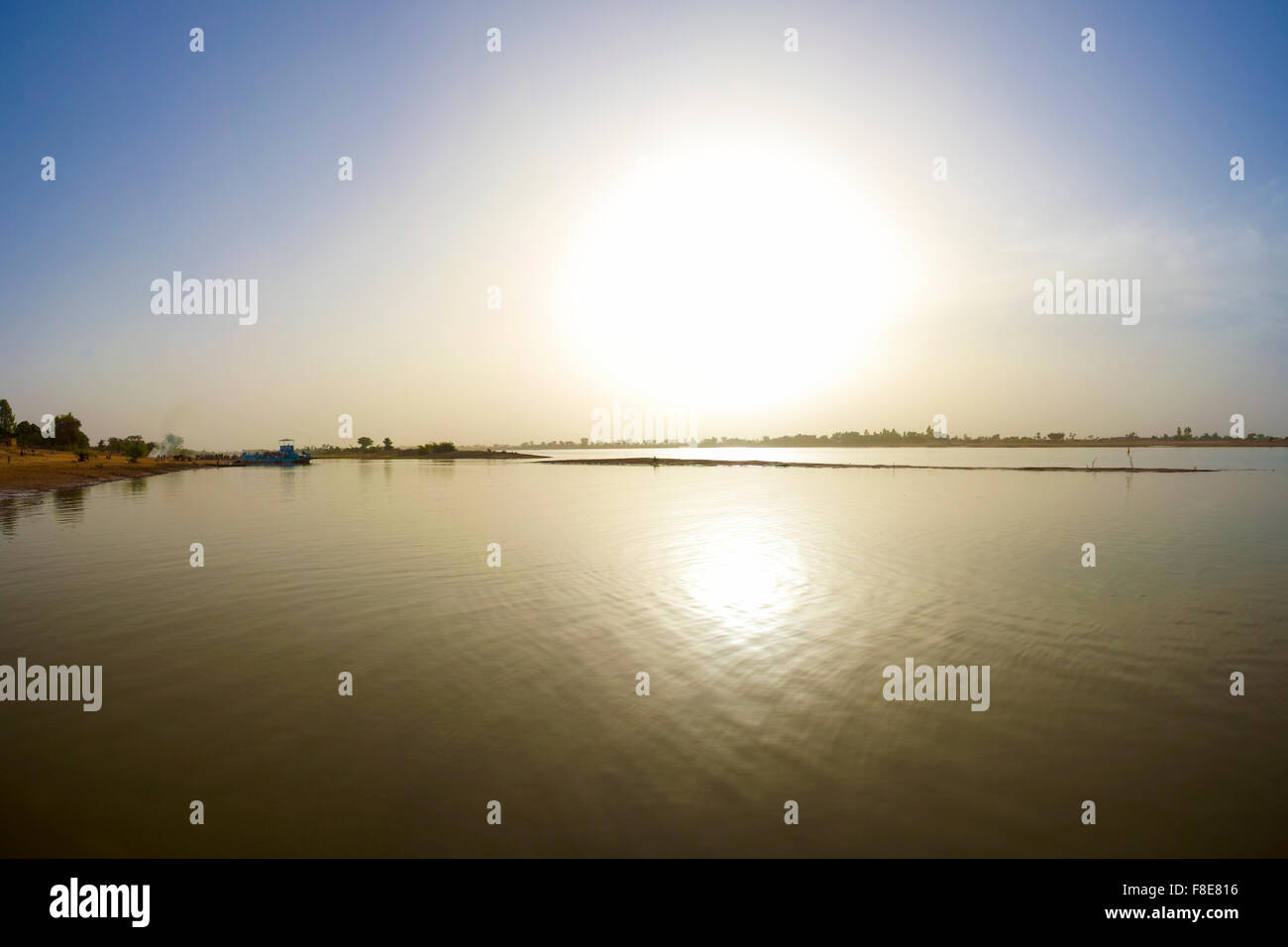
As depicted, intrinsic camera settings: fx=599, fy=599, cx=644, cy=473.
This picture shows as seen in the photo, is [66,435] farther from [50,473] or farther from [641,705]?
[641,705]

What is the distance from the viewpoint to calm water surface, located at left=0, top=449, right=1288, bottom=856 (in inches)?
280

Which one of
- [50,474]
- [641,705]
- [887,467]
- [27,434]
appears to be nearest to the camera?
[641,705]

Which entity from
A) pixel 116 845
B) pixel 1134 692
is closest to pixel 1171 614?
pixel 1134 692

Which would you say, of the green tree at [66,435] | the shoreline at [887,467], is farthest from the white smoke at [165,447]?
the shoreline at [887,467]

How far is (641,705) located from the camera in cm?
1048

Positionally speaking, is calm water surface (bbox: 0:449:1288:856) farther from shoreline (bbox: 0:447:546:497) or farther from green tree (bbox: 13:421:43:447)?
green tree (bbox: 13:421:43:447)

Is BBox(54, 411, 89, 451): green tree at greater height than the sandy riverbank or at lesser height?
greater

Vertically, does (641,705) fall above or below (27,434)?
below

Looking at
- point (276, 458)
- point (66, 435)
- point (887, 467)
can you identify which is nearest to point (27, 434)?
point (66, 435)

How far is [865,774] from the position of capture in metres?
8.29

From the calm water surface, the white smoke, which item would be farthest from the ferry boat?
the calm water surface

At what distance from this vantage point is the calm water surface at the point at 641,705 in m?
7.11
